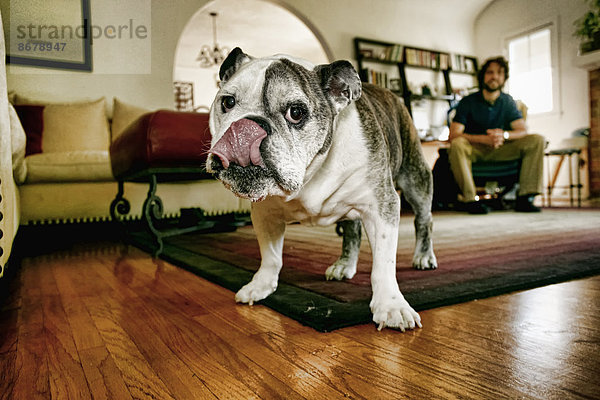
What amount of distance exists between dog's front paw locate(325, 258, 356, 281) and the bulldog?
246 millimetres

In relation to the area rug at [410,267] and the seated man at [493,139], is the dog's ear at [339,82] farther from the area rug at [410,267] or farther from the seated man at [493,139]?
the seated man at [493,139]

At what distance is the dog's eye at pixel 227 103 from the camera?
3.29ft

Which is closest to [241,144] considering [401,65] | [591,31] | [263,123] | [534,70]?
[263,123]

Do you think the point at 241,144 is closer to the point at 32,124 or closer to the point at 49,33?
the point at 32,124

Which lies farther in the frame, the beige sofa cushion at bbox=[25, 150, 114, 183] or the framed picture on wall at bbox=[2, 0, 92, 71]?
the framed picture on wall at bbox=[2, 0, 92, 71]

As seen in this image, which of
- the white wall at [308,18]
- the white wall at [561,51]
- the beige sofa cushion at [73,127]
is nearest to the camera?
the beige sofa cushion at [73,127]

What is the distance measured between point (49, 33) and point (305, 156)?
4.90 metres

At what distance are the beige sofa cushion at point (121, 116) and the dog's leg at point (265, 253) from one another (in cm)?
342

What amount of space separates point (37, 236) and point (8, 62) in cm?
208

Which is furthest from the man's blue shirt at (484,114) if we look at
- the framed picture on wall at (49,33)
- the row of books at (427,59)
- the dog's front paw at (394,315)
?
the framed picture on wall at (49,33)

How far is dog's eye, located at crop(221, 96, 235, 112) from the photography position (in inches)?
39.5

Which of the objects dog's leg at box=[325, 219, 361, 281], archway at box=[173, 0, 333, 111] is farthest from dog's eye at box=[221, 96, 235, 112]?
archway at box=[173, 0, 333, 111]

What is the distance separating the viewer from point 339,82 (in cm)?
105

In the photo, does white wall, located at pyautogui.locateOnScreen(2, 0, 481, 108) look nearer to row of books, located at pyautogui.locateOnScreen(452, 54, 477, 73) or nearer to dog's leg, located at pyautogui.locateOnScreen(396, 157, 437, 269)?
row of books, located at pyautogui.locateOnScreen(452, 54, 477, 73)
